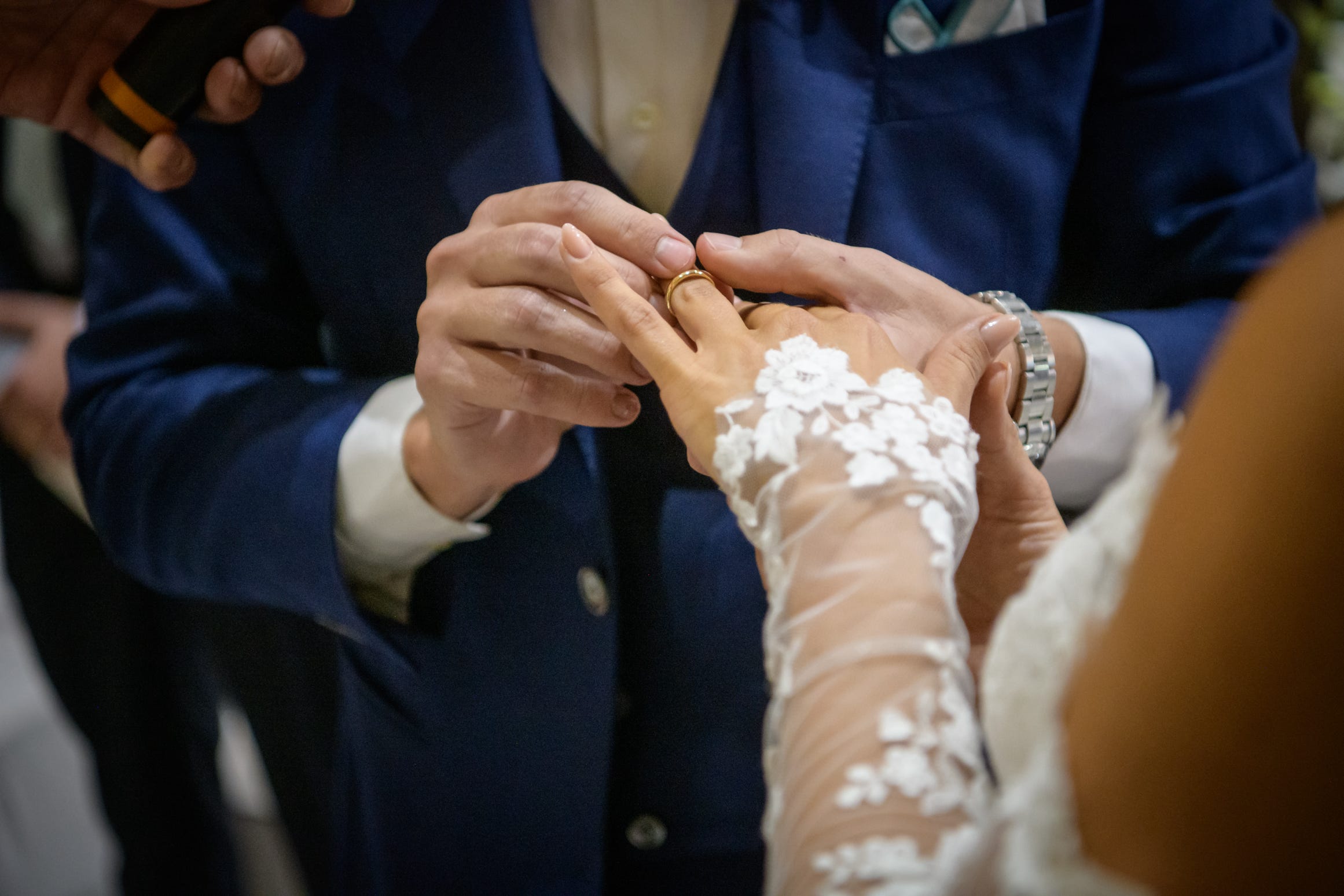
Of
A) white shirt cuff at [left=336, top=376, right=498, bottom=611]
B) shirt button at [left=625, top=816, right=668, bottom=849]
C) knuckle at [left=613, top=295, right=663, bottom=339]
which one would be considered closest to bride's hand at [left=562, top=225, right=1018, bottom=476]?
knuckle at [left=613, top=295, right=663, bottom=339]

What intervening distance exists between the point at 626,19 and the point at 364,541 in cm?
39

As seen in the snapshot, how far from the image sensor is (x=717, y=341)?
40cm

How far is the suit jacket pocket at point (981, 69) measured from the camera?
489 millimetres

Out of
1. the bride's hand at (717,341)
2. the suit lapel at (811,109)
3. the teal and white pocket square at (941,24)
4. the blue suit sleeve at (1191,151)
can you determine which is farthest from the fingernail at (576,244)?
the blue suit sleeve at (1191,151)

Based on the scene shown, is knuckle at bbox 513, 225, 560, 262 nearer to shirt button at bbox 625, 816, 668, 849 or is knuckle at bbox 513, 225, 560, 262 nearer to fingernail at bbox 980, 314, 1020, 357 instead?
fingernail at bbox 980, 314, 1020, 357

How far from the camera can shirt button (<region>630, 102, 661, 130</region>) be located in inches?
20.3

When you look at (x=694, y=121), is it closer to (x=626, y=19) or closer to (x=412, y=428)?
(x=626, y=19)

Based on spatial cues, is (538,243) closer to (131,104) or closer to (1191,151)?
(131,104)

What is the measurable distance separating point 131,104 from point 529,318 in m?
0.26

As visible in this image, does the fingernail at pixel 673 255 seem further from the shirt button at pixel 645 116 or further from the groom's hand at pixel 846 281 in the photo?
the shirt button at pixel 645 116

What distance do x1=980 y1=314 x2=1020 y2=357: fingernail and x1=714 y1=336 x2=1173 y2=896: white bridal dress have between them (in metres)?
0.07

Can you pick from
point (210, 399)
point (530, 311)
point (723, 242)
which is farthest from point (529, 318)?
point (210, 399)

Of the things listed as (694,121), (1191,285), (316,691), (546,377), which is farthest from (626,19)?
(316,691)

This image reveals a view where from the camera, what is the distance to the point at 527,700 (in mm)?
636
